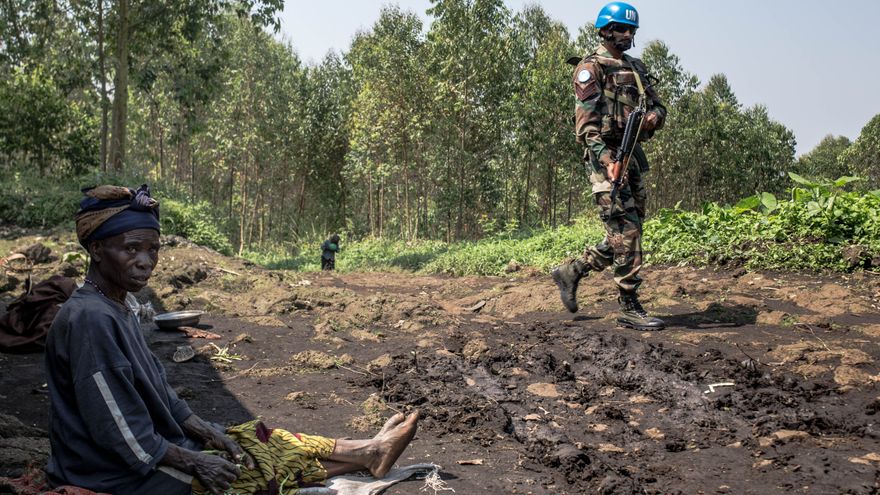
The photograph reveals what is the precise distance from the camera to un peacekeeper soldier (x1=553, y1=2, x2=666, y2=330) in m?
6.15

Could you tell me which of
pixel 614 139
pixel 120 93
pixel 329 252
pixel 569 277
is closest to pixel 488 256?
pixel 329 252

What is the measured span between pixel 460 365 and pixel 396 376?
478mm

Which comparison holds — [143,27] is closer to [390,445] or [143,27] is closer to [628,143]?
[628,143]

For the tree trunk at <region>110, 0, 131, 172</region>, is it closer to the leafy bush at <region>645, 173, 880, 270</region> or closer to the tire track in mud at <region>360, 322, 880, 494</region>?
the leafy bush at <region>645, 173, 880, 270</region>

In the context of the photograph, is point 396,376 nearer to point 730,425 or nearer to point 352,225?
point 730,425

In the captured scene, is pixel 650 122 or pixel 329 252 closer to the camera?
pixel 650 122

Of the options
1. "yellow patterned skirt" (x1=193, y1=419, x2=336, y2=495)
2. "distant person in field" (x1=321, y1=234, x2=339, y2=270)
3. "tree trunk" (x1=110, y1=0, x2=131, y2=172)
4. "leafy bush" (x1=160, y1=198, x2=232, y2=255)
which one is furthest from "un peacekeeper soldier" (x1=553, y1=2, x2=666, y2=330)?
"tree trunk" (x1=110, y1=0, x2=131, y2=172)

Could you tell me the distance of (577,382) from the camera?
527 centimetres

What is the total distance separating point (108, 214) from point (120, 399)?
0.62 metres

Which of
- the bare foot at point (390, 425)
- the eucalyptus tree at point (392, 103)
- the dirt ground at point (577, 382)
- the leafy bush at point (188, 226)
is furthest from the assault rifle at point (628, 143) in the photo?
the eucalyptus tree at point (392, 103)

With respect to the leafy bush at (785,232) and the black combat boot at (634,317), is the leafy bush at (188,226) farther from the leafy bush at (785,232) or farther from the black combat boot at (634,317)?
the black combat boot at (634,317)

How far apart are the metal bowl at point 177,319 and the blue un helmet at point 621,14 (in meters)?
4.35

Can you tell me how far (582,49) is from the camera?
2816 centimetres

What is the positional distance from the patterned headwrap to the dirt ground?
1.18 metres
